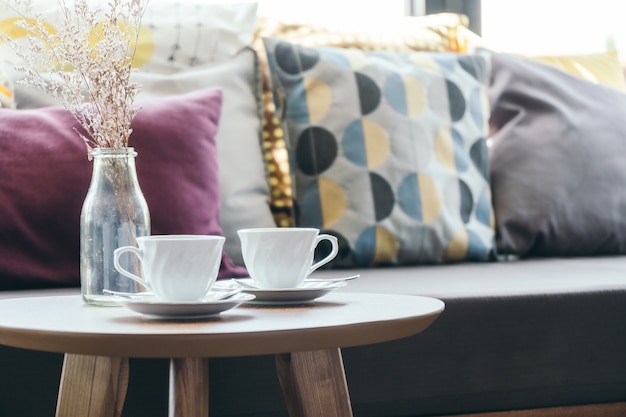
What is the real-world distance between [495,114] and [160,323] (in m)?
1.43

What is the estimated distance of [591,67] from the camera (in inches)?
85.4

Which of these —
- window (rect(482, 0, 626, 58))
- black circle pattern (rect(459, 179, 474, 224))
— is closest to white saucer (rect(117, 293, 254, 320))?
black circle pattern (rect(459, 179, 474, 224))

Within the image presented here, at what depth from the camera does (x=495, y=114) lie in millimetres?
2059

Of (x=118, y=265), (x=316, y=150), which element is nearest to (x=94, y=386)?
(x=118, y=265)

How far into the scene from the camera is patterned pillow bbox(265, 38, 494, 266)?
68.6 inches

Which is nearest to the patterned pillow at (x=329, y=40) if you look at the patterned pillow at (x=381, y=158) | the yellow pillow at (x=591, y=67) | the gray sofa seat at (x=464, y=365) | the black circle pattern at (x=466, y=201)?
the patterned pillow at (x=381, y=158)

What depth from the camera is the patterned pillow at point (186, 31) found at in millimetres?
1850

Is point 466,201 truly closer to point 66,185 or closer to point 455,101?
point 455,101

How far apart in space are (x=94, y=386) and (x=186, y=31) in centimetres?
114

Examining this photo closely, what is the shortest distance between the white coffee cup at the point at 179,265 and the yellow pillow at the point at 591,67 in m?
1.50

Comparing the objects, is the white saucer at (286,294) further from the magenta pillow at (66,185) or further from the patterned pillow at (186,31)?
the patterned pillow at (186,31)

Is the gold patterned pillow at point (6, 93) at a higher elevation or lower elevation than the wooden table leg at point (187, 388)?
higher

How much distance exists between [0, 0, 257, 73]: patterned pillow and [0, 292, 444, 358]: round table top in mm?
1043

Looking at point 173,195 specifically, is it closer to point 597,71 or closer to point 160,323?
point 160,323
